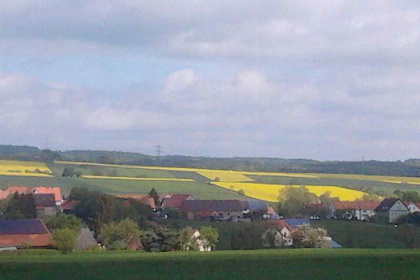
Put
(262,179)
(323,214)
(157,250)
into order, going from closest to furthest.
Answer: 1. (157,250)
2. (323,214)
3. (262,179)

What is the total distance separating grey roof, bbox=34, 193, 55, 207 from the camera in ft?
173

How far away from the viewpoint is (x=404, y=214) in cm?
5269

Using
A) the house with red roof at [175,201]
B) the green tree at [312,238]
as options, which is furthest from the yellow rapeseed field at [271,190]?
the green tree at [312,238]

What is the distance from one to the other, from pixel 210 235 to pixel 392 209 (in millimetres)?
16027

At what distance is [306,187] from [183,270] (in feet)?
114

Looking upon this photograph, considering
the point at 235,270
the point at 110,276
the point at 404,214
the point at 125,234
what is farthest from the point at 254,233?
the point at 110,276

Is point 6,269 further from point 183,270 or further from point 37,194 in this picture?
point 37,194

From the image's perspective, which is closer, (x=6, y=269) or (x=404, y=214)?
(x=6, y=269)

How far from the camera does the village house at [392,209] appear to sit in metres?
51.8

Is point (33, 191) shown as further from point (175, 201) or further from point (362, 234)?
point (362, 234)

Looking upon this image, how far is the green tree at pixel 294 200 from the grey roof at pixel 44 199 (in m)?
16.8

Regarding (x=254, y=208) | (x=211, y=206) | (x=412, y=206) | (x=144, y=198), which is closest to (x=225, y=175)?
(x=254, y=208)

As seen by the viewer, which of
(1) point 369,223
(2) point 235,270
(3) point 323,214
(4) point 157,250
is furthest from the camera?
(3) point 323,214

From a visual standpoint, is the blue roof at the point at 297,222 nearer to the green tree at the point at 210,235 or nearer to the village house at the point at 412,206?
the green tree at the point at 210,235
